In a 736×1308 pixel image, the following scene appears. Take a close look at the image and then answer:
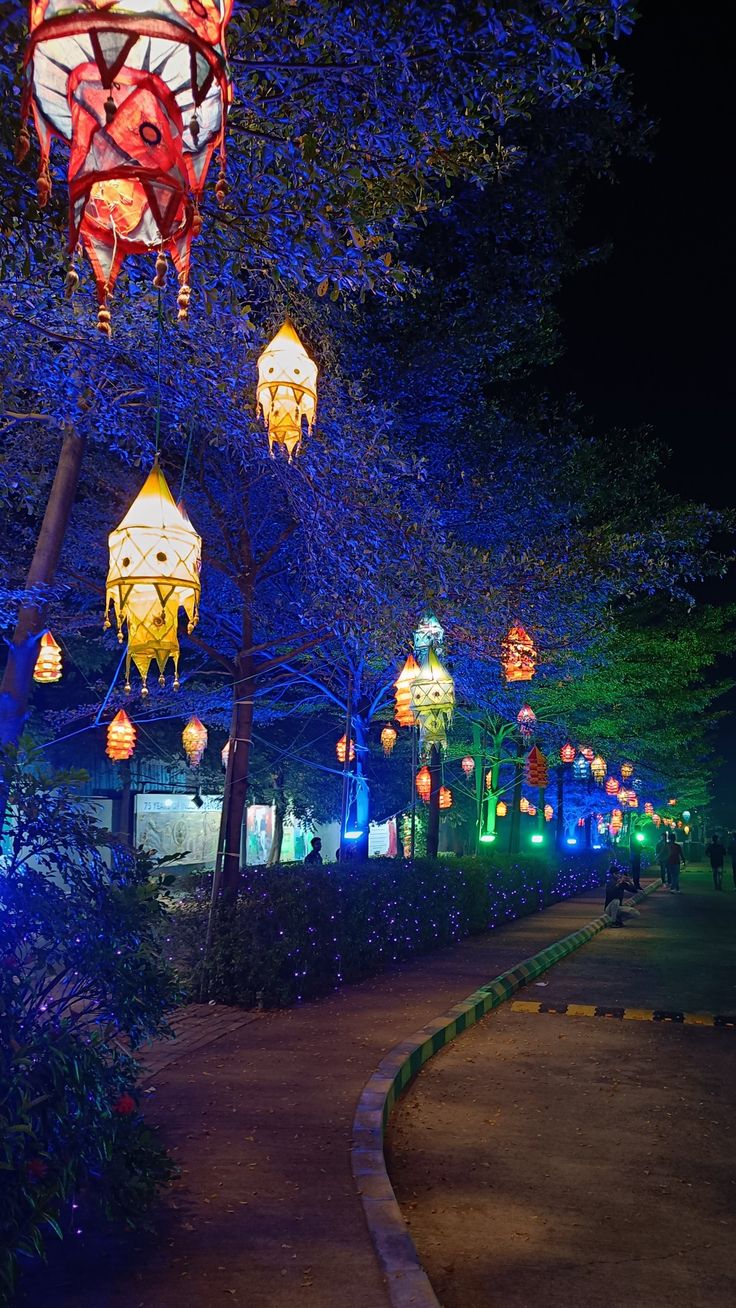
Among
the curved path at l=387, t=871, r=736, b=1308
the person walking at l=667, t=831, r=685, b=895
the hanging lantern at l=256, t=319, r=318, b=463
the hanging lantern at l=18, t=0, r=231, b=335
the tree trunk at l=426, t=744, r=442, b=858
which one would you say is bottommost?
the curved path at l=387, t=871, r=736, b=1308

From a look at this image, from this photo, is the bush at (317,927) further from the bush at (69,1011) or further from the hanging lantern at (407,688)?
the bush at (69,1011)

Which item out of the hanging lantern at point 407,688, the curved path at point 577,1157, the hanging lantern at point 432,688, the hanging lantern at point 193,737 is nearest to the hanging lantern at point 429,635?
the hanging lantern at point 432,688

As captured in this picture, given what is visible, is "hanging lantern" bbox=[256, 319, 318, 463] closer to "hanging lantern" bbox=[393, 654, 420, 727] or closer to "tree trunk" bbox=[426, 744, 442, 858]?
"hanging lantern" bbox=[393, 654, 420, 727]

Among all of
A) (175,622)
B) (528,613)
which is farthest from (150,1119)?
(528,613)

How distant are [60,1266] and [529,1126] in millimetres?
3774

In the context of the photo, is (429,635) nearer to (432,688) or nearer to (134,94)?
(432,688)

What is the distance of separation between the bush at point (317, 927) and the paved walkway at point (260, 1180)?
1.65 feet

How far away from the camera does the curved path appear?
4.59 m

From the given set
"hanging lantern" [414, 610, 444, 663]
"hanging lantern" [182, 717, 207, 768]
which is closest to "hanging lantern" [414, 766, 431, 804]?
"hanging lantern" [182, 717, 207, 768]

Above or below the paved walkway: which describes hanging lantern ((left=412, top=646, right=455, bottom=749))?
above

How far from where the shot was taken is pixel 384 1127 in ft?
22.1

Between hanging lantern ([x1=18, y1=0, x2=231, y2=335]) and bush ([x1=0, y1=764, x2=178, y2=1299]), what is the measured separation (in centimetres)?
249

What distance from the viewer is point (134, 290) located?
6984 millimetres

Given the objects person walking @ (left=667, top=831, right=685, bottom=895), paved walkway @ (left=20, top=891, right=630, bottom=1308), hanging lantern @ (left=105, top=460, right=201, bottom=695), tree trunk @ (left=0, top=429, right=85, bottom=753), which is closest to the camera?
paved walkway @ (left=20, top=891, right=630, bottom=1308)
